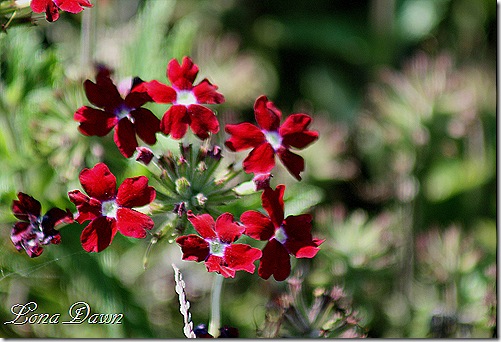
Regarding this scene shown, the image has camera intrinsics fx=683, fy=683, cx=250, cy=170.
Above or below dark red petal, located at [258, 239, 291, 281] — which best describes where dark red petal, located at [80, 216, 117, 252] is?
above

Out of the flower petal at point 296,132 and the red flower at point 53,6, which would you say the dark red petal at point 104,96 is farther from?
the flower petal at point 296,132

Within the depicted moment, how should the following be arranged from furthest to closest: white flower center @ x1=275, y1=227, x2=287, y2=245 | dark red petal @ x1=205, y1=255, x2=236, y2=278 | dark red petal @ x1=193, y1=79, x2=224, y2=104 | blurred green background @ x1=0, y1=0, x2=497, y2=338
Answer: blurred green background @ x1=0, y1=0, x2=497, y2=338 → dark red petal @ x1=193, y1=79, x2=224, y2=104 → white flower center @ x1=275, y1=227, x2=287, y2=245 → dark red petal @ x1=205, y1=255, x2=236, y2=278

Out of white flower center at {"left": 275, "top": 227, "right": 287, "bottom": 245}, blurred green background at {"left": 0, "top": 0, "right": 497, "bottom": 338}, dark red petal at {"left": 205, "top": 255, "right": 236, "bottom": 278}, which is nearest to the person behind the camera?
dark red petal at {"left": 205, "top": 255, "right": 236, "bottom": 278}

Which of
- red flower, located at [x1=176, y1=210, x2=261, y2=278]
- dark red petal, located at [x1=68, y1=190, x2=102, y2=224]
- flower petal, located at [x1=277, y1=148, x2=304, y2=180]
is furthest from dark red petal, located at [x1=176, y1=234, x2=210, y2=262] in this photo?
flower petal, located at [x1=277, y1=148, x2=304, y2=180]

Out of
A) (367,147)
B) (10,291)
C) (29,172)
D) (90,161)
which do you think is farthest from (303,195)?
(367,147)

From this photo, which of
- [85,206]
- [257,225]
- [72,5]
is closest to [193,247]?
[257,225]

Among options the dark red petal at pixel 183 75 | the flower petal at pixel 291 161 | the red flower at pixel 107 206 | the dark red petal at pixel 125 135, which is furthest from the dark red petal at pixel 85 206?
the flower petal at pixel 291 161

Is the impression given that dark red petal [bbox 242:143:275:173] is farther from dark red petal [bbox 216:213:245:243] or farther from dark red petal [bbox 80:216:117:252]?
dark red petal [bbox 80:216:117:252]
